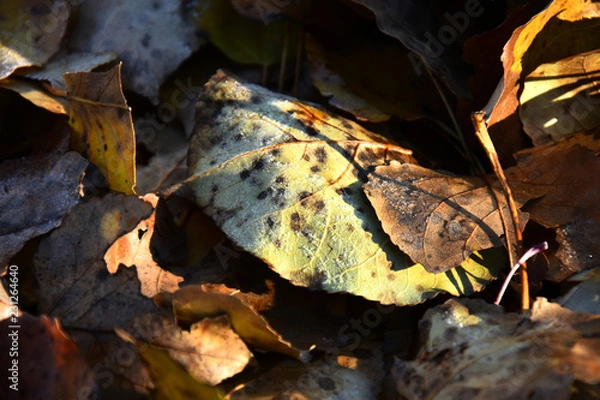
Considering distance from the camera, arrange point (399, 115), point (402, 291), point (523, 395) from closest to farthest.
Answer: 1. point (523, 395)
2. point (402, 291)
3. point (399, 115)

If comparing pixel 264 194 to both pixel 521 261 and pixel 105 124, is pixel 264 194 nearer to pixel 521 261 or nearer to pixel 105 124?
pixel 105 124

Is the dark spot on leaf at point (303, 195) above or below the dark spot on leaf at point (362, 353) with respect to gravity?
above

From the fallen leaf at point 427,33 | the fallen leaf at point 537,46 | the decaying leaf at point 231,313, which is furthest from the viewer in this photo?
→ the fallen leaf at point 427,33

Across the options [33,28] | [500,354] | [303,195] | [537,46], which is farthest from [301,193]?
[33,28]

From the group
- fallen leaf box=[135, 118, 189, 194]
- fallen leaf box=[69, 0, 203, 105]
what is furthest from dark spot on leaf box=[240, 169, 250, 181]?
fallen leaf box=[69, 0, 203, 105]

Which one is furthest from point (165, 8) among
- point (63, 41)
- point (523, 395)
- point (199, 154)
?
point (523, 395)

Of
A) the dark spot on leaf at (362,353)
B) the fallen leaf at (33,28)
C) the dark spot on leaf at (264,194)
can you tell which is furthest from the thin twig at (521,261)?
the fallen leaf at (33,28)

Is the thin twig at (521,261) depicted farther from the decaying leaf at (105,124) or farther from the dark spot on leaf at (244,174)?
the decaying leaf at (105,124)

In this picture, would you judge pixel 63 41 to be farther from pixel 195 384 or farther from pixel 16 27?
pixel 195 384
